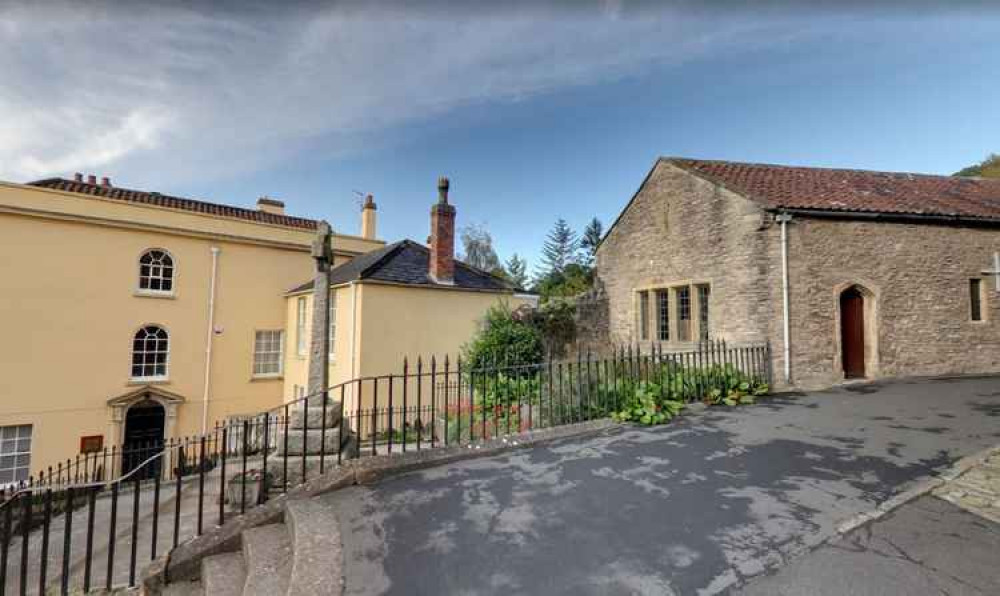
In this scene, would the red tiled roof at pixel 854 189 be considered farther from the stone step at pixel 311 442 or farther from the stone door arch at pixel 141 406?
the stone door arch at pixel 141 406

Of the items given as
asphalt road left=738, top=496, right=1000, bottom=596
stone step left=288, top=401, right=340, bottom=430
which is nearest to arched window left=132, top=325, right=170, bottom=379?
stone step left=288, top=401, right=340, bottom=430

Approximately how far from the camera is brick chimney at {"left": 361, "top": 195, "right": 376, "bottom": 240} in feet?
68.9

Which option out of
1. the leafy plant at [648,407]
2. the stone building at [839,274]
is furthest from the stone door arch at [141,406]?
the stone building at [839,274]

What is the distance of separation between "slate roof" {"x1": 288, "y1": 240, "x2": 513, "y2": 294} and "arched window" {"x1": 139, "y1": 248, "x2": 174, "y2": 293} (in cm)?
401

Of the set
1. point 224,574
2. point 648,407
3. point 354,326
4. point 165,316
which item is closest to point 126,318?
point 165,316

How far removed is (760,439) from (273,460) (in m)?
6.37

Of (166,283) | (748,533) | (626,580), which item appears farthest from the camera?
(166,283)

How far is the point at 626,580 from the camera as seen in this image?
9.30ft

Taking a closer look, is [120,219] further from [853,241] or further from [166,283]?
[853,241]

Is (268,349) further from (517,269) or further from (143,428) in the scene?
(517,269)

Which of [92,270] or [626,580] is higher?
[92,270]

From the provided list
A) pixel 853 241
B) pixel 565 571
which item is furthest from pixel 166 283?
pixel 853 241

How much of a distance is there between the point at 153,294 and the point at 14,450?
575 centimetres

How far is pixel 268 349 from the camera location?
16.7 metres
